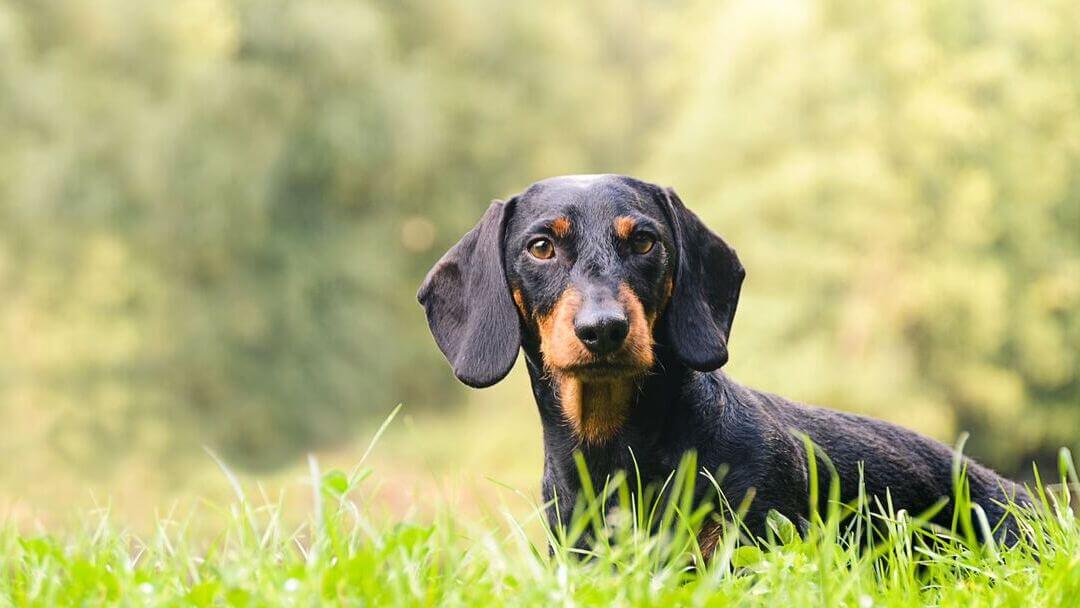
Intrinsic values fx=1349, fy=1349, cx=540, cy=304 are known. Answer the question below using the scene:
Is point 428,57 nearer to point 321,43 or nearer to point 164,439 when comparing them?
point 321,43

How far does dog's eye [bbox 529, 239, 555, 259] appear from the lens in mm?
4148

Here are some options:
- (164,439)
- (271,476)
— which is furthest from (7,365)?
(271,476)

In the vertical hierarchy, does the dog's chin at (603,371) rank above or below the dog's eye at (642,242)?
below

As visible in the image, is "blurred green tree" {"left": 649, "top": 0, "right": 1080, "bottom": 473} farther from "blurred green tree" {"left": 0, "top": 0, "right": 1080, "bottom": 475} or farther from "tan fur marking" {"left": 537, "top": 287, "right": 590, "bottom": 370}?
"tan fur marking" {"left": 537, "top": 287, "right": 590, "bottom": 370}

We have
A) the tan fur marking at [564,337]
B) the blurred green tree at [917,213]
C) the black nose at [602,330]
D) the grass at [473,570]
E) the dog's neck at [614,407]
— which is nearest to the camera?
the grass at [473,570]

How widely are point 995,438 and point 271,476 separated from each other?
36.9ft

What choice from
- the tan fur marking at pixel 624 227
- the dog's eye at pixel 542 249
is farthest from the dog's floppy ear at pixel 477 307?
the tan fur marking at pixel 624 227

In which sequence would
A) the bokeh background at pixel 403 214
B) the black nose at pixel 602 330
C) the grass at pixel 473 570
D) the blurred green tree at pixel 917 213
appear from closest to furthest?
1. the grass at pixel 473 570
2. the black nose at pixel 602 330
3. the blurred green tree at pixel 917 213
4. the bokeh background at pixel 403 214

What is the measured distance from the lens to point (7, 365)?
20375 mm

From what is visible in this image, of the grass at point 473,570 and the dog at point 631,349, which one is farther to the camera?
the dog at point 631,349

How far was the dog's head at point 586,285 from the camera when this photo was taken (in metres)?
3.86

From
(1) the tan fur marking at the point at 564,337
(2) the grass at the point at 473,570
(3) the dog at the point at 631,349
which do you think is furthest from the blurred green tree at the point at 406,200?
(2) the grass at the point at 473,570

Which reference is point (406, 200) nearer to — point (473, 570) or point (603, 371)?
point (603, 371)

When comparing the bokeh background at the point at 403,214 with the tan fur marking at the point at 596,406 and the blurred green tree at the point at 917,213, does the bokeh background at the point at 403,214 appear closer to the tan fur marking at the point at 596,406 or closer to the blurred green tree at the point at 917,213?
the blurred green tree at the point at 917,213
